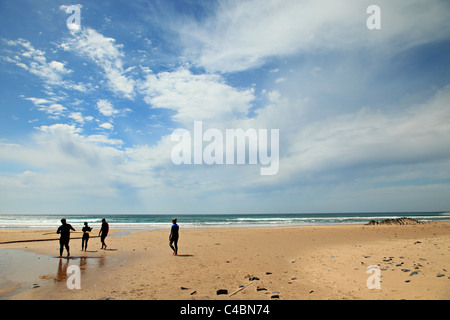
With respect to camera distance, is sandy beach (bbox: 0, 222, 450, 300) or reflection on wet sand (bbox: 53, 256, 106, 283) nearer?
sandy beach (bbox: 0, 222, 450, 300)

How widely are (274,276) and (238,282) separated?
1722mm
